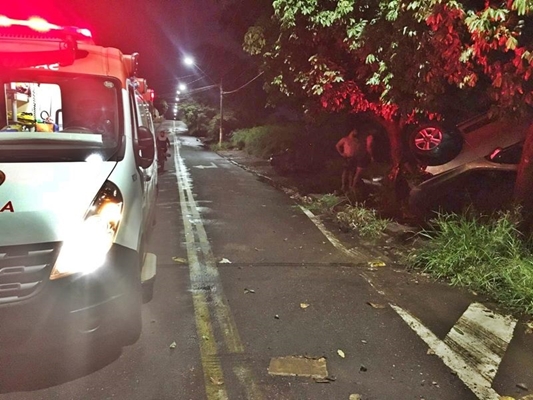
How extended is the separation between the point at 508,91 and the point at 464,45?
0.71 meters

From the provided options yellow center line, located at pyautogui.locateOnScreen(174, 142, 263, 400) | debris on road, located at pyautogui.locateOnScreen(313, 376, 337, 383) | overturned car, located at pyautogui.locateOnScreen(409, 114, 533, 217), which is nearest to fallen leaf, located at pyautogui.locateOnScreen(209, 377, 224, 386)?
yellow center line, located at pyautogui.locateOnScreen(174, 142, 263, 400)

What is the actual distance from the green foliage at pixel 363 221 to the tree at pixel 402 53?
1785 millimetres

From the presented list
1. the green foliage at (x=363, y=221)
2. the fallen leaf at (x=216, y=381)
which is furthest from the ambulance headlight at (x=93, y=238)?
the green foliage at (x=363, y=221)

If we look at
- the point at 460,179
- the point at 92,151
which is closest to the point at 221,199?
the point at 460,179

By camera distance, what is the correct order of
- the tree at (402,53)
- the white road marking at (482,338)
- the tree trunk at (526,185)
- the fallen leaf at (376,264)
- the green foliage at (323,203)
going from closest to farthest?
the white road marking at (482,338) < the tree at (402,53) < the fallen leaf at (376,264) < the tree trunk at (526,185) < the green foliage at (323,203)

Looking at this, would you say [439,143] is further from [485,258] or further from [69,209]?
[69,209]

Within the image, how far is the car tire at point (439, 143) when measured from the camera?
757cm

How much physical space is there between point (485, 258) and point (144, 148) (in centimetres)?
425

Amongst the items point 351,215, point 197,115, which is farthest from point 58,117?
point 197,115

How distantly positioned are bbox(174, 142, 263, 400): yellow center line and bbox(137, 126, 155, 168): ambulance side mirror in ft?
5.08

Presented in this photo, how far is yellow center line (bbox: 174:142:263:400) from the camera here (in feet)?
11.0

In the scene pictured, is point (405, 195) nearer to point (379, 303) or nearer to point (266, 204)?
point (266, 204)

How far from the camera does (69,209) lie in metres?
3.07

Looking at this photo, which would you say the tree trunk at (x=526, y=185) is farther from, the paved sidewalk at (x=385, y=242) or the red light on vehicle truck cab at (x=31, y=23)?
the red light on vehicle truck cab at (x=31, y=23)
